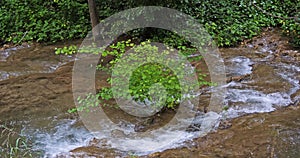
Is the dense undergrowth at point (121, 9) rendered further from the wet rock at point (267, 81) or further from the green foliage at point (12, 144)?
the green foliage at point (12, 144)

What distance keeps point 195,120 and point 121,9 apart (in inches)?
186

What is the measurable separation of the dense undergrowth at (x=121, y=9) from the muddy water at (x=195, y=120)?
1149 mm

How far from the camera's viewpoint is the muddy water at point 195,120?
4176 mm

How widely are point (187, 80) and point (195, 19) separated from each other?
13.6 feet

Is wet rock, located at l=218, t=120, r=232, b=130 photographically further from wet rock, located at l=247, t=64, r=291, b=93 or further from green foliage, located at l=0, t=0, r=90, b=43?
green foliage, located at l=0, t=0, r=90, b=43

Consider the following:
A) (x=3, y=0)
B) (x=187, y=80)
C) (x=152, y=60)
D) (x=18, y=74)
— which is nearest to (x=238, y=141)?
(x=187, y=80)

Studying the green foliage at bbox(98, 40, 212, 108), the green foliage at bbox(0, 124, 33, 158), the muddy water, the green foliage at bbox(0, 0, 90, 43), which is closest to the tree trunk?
the green foliage at bbox(0, 0, 90, 43)

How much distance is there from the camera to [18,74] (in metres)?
6.67

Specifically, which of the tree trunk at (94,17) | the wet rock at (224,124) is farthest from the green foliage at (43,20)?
the wet rock at (224,124)

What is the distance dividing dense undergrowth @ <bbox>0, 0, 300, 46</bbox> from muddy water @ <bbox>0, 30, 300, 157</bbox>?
1.15m

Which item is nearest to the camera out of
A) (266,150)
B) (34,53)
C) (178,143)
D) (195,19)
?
(266,150)

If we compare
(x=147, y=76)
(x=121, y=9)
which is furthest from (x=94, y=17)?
(x=147, y=76)

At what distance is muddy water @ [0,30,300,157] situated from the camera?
418cm

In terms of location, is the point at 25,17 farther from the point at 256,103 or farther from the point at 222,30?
the point at 256,103
